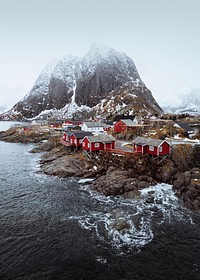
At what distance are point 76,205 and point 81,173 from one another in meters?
12.5

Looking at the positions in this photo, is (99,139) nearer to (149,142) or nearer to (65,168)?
(65,168)

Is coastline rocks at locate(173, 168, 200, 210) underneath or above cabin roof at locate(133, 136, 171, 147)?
underneath

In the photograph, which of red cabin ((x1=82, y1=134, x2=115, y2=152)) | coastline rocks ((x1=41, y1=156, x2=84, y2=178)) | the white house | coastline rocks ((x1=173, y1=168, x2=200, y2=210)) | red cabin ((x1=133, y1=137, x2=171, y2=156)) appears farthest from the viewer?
the white house

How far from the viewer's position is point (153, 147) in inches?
1575

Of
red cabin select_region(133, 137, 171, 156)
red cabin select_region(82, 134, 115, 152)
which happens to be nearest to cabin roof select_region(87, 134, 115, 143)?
red cabin select_region(82, 134, 115, 152)

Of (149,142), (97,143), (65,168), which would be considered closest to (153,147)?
(149,142)

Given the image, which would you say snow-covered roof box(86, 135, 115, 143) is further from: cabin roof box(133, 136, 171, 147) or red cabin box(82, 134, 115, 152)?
cabin roof box(133, 136, 171, 147)

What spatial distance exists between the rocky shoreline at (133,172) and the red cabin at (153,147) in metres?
1.53

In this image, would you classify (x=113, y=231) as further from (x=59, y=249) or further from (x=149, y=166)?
(x=149, y=166)

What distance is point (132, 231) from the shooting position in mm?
21531

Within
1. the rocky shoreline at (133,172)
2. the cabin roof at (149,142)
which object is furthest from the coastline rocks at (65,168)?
the cabin roof at (149,142)

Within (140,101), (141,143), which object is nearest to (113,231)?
(141,143)

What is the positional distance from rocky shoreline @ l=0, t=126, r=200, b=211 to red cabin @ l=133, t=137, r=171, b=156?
153 centimetres

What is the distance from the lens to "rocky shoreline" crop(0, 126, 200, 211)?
30.8 metres
